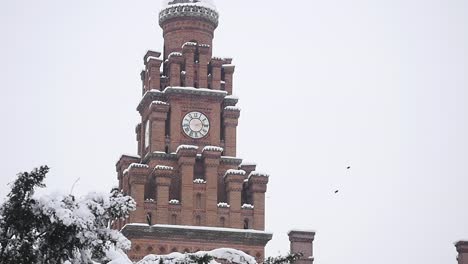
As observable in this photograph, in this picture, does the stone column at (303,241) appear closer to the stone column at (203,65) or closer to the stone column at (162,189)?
the stone column at (162,189)

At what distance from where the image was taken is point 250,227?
2293 inches

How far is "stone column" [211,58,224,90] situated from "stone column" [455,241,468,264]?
14811 millimetres

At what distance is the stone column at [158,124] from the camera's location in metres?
59.9

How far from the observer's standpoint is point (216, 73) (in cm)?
6166

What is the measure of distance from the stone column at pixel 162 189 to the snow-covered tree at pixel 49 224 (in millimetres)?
32570

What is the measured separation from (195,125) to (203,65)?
3117mm

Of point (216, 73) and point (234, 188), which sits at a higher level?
point (216, 73)

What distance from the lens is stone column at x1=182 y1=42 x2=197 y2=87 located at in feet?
201

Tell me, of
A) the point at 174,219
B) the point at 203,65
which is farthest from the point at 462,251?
the point at 203,65

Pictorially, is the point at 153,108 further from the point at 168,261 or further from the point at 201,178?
the point at 168,261

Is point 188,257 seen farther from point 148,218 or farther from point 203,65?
point 203,65

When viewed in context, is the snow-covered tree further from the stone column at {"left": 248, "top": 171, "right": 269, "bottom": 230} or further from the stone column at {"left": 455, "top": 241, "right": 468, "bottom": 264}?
the stone column at {"left": 248, "top": 171, "right": 269, "bottom": 230}

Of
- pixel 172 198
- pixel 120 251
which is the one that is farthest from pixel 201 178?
pixel 120 251

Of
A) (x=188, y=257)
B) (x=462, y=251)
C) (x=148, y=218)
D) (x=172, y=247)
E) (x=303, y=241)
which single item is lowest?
(x=188, y=257)
